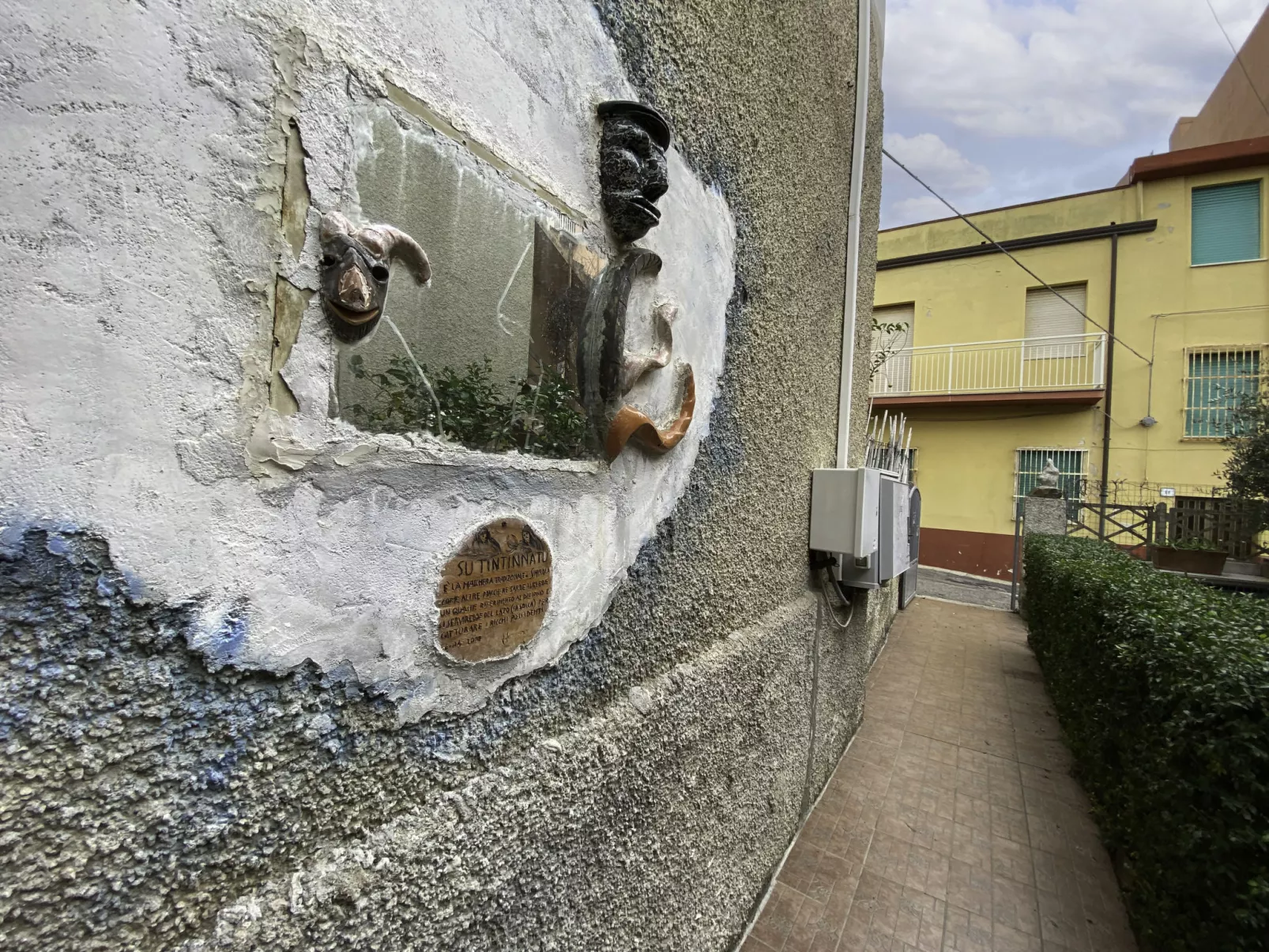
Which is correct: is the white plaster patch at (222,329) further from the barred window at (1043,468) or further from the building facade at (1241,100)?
the building facade at (1241,100)

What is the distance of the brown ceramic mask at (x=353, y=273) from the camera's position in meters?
0.93

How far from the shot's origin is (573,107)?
1450 mm

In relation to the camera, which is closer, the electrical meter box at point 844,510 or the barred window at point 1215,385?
the electrical meter box at point 844,510

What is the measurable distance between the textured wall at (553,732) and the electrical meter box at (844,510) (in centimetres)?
10

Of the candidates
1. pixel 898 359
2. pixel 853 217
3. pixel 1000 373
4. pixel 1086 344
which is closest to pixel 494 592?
pixel 853 217

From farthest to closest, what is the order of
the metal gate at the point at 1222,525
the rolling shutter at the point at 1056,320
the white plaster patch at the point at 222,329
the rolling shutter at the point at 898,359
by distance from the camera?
1. the rolling shutter at the point at 898,359
2. the rolling shutter at the point at 1056,320
3. the metal gate at the point at 1222,525
4. the white plaster patch at the point at 222,329

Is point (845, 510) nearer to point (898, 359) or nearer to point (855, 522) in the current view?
point (855, 522)

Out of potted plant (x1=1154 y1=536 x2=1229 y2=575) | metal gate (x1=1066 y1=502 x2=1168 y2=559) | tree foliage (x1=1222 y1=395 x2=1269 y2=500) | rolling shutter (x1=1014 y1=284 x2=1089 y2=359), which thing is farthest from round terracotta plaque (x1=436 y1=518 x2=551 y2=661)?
rolling shutter (x1=1014 y1=284 x2=1089 y2=359)

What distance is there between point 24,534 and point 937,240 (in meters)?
15.9

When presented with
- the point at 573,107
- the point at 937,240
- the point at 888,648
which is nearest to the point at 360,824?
the point at 573,107

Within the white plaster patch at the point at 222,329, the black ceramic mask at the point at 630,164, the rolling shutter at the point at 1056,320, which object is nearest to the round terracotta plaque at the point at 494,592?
the white plaster patch at the point at 222,329

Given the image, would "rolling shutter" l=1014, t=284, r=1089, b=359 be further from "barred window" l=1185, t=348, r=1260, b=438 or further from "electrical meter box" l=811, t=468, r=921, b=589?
"electrical meter box" l=811, t=468, r=921, b=589

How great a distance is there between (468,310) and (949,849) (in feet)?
12.2

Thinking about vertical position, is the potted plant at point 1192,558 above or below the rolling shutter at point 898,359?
below
